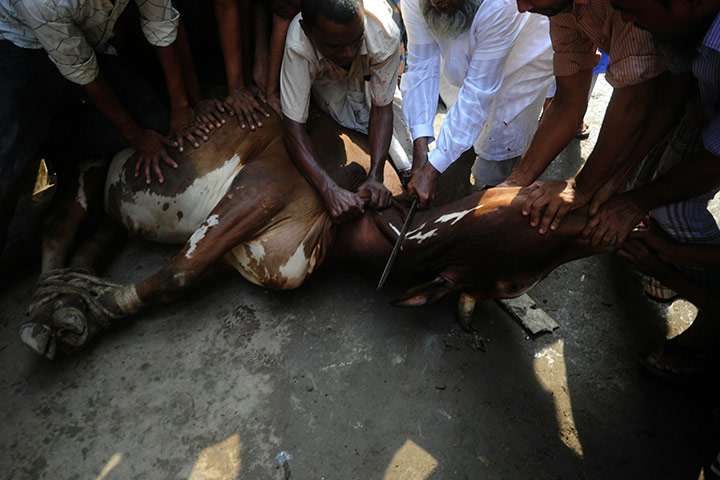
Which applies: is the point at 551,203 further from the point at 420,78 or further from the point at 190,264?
the point at 190,264

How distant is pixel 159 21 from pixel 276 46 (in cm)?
65

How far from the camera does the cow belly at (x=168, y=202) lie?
108 inches

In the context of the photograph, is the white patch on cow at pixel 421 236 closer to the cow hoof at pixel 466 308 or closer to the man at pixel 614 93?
the cow hoof at pixel 466 308

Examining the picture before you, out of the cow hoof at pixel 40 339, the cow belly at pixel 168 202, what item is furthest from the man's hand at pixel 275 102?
the cow hoof at pixel 40 339

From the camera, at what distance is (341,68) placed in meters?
2.74

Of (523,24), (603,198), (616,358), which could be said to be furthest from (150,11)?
(616,358)

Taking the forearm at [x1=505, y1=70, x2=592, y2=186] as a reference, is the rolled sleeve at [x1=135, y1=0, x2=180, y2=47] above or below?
above

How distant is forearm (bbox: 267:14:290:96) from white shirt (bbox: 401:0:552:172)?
2.35 ft

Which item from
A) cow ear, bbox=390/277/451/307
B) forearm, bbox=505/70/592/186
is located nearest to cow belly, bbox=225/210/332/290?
cow ear, bbox=390/277/451/307

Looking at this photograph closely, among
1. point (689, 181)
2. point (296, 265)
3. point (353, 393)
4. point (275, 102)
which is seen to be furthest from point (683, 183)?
point (275, 102)

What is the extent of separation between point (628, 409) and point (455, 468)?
2.74 ft

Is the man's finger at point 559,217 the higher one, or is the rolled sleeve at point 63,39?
the rolled sleeve at point 63,39

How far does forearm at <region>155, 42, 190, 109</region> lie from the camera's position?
2633 mm

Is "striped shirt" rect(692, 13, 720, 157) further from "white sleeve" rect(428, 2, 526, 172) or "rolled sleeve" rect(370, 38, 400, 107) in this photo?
"rolled sleeve" rect(370, 38, 400, 107)
